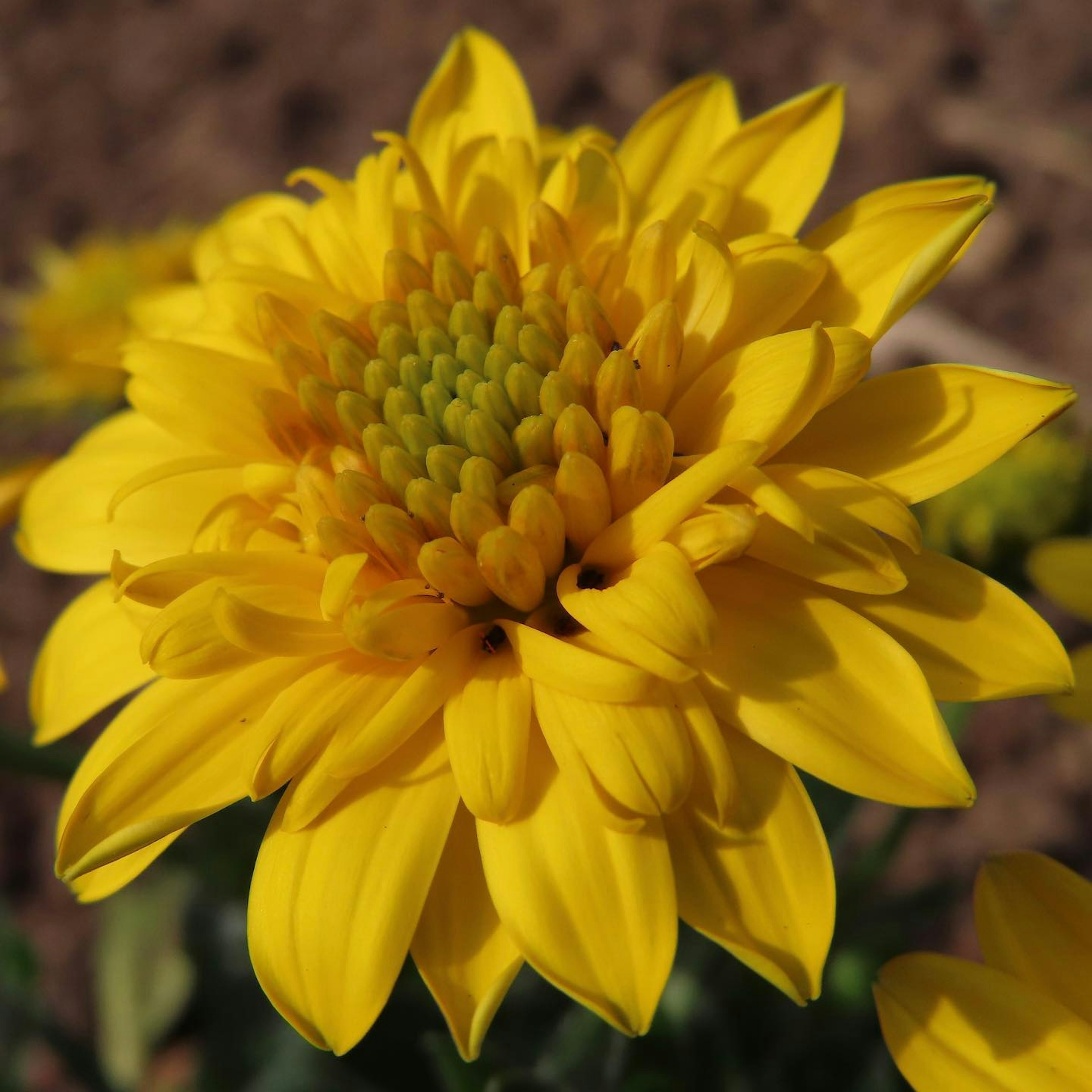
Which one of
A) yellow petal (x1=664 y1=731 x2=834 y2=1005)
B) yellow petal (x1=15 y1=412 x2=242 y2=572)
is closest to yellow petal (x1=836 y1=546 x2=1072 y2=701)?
yellow petal (x1=664 y1=731 x2=834 y2=1005)

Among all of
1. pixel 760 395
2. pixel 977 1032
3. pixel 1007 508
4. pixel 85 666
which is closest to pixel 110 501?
pixel 85 666

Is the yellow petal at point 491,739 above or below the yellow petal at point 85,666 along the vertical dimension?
above

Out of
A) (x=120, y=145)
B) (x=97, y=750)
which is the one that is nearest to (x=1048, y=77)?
(x=120, y=145)

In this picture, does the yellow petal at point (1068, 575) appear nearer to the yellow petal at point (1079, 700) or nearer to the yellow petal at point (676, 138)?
the yellow petal at point (1079, 700)

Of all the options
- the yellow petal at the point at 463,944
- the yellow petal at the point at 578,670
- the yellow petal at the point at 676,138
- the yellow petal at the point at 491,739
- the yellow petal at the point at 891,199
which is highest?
the yellow petal at the point at 676,138

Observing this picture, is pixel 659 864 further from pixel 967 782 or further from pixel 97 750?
pixel 97 750

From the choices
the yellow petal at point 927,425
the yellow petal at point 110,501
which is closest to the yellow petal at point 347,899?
the yellow petal at point 110,501
